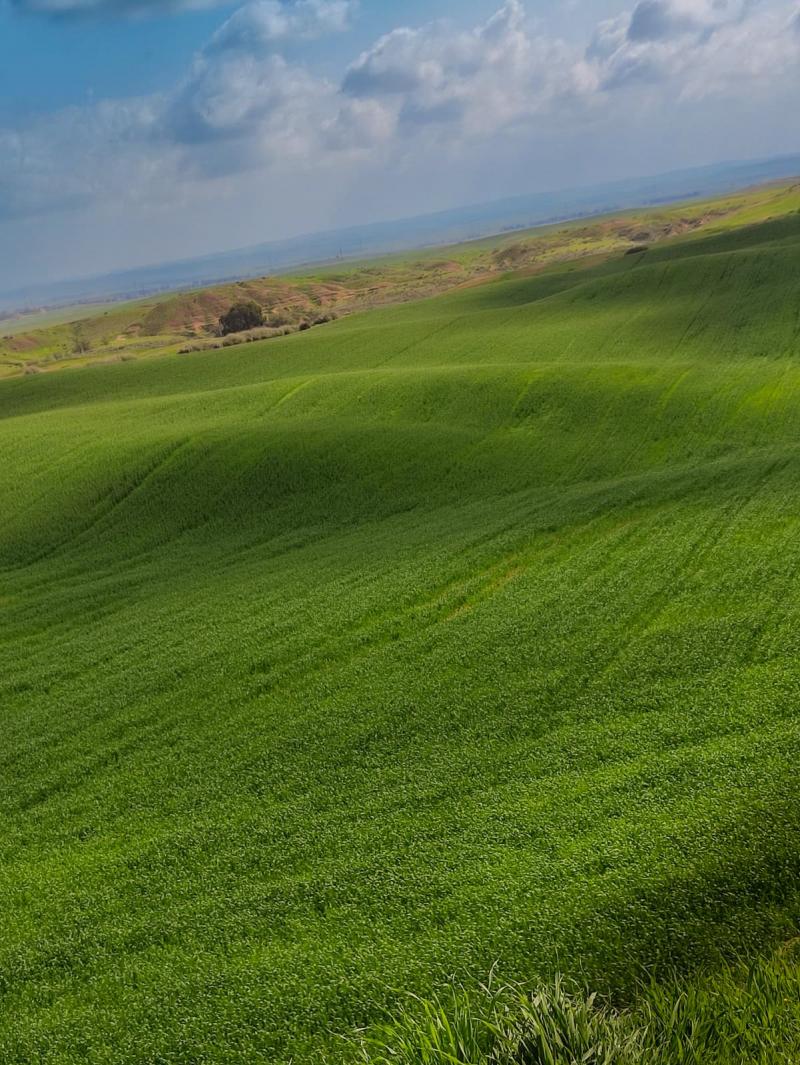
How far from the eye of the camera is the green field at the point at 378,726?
1102cm

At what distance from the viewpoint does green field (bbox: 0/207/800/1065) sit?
36.2 feet

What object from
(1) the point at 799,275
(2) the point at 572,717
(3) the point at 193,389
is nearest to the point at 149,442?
(3) the point at 193,389

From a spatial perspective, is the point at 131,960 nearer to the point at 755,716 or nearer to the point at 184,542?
the point at 755,716

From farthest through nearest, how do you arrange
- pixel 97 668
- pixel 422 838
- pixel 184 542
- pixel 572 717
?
pixel 184 542
pixel 97 668
pixel 572 717
pixel 422 838

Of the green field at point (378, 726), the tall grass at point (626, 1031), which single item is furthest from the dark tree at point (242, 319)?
the tall grass at point (626, 1031)

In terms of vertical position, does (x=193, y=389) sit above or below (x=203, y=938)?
above

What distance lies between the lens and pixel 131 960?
11836mm

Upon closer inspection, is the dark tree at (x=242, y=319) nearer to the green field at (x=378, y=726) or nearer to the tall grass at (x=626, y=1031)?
the green field at (x=378, y=726)

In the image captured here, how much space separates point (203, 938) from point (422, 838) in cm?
409

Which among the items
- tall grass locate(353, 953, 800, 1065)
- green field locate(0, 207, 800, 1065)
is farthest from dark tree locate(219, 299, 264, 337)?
tall grass locate(353, 953, 800, 1065)

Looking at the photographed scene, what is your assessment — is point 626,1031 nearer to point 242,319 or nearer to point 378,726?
point 378,726

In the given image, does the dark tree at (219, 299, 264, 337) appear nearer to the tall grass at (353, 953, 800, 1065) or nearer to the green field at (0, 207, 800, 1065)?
the green field at (0, 207, 800, 1065)

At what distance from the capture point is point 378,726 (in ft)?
55.1

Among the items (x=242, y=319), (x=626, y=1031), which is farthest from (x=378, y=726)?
(x=242, y=319)
